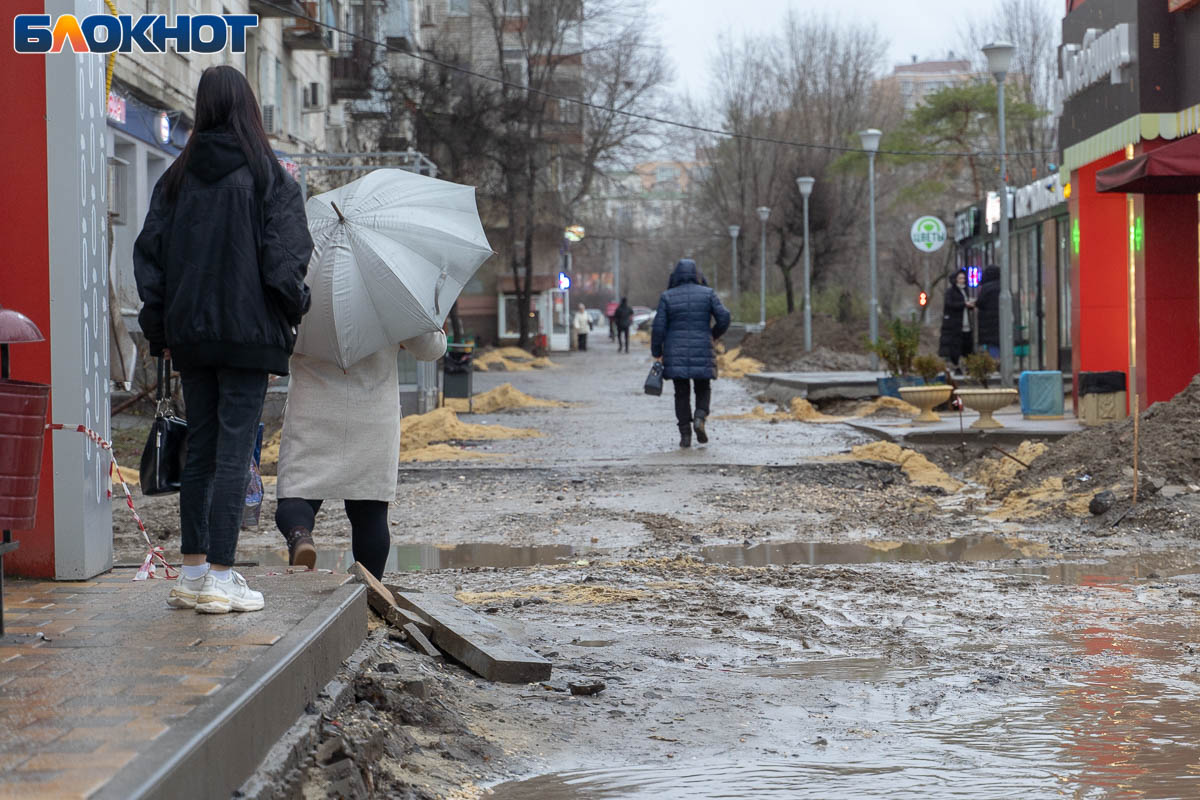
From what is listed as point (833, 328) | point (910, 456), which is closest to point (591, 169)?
point (833, 328)

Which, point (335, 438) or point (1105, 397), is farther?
point (1105, 397)

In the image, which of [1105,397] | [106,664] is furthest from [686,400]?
[106,664]

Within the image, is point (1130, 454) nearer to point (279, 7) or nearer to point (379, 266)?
point (379, 266)

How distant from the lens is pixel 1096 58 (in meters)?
17.3

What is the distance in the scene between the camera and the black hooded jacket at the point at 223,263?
5.02m

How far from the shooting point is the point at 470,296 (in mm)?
60156

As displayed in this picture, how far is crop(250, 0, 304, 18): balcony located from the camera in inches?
1127

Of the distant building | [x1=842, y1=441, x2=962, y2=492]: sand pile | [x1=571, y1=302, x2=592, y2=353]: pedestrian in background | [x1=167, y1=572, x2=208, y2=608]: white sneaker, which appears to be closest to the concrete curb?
[x1=167, y1=572, x2=208, y2=608]: white sneaker

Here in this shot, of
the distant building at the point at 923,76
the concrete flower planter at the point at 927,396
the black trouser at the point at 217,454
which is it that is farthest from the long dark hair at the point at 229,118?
the distant building at the point at 923,76

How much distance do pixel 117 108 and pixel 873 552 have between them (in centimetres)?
1441

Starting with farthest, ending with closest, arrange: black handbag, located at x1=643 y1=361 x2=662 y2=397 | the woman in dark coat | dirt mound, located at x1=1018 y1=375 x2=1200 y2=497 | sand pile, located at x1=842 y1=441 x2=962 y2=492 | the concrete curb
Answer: the woman in dark coat → black handbag, located at x1=643 y1=361 x2=662 y2=397 → sand pile, located at x1=842 y1=441 x2=962 y2=492 → dirt mound, located at x1=1018 y1=375 x2=1200 y2=497 → the concrete curb

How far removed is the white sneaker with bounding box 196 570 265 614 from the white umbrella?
4.48 ft

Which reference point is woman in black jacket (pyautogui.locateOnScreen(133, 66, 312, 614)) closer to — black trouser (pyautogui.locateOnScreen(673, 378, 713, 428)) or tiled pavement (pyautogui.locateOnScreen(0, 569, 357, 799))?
tiled pavement (pyautogui.locateOnScreen(0, 569, 357, 799))

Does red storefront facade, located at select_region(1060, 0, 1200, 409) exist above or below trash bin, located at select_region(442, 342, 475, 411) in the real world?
above
